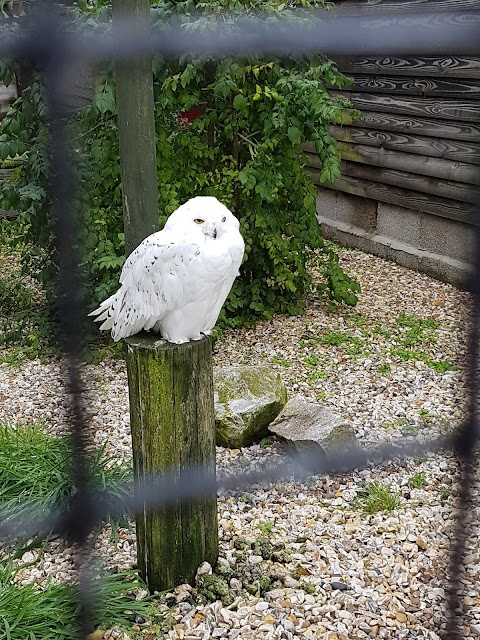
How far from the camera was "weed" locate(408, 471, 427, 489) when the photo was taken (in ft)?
7.43

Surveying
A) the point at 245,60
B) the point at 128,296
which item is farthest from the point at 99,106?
the point at 245,60

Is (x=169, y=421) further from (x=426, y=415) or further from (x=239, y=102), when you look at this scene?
(x=239, y=102)

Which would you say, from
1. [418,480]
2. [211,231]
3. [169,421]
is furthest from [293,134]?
[169,421]

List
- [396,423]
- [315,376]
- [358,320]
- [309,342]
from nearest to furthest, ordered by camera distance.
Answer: [396,423], [315,376], [309,342], [358,320]

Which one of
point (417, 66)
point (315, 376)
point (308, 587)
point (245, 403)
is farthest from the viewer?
point (417, 66)

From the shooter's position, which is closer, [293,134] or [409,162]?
[293,134]

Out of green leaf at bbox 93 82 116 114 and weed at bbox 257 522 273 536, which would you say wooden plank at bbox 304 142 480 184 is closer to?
green leaf at bbox 93 82 116 114

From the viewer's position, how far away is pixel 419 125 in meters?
4.08

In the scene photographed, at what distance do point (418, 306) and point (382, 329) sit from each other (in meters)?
0.38

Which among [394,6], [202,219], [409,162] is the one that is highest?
[394,6]

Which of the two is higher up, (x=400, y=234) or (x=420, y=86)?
(x=420, y=86)

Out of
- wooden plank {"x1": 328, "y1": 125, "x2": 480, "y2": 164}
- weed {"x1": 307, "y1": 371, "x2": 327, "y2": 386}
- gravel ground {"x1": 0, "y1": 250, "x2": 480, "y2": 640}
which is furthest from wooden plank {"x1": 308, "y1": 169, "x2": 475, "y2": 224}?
weed {"x1": 307, "y1": 371, "x2": 327, "y2": 386}

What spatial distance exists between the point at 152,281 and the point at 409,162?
2.93 meters

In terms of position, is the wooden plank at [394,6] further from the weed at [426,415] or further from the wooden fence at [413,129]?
the weed at [426,415]
